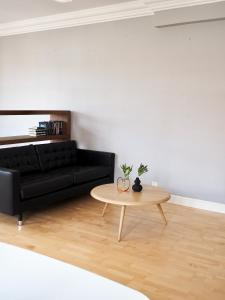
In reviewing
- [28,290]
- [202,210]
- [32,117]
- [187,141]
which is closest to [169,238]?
[202,210]

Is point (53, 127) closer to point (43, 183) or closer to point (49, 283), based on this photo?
point (43, 183)

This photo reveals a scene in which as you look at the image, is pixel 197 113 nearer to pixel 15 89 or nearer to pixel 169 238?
pixel 169 238

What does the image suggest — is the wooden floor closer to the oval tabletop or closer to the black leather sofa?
A: the black leather sofa

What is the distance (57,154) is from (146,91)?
5.15 feet

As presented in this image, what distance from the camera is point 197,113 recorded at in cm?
421

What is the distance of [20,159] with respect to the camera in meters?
4.16

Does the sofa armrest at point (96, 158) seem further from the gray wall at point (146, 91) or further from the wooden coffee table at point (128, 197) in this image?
the wooden coffee table at point (128, 197)

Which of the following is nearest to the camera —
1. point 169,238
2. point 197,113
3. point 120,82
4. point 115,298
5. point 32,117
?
point 115,298

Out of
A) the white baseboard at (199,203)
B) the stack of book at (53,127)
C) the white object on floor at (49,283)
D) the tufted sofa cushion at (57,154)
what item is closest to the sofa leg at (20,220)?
the tufted sofa cushion at (57,154)

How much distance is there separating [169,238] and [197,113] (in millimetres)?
1733

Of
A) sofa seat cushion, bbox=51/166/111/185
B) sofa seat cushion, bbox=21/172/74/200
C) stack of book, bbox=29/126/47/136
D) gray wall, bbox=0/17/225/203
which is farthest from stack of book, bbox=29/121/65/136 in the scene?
sofa seat cushion, bbox=21/172/74/200

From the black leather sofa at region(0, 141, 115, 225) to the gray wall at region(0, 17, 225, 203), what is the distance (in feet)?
1.02

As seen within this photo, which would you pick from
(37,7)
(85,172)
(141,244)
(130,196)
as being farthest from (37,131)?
(141,244)

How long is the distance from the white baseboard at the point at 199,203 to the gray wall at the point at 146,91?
0.22 feet
